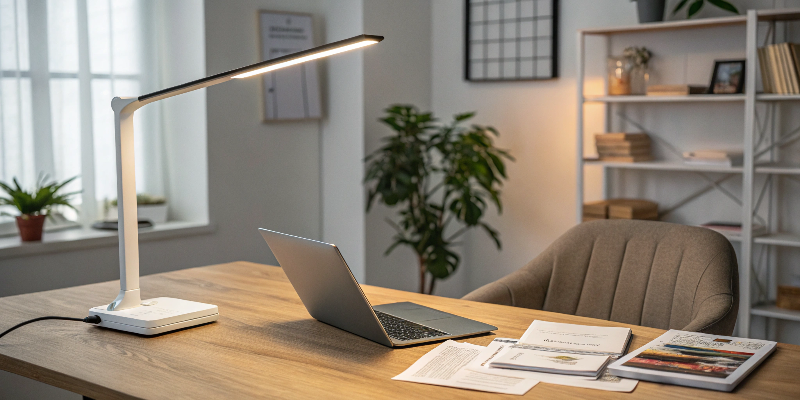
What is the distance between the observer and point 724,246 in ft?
6.89

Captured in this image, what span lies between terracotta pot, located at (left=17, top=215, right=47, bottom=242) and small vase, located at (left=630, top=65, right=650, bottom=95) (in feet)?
8.84

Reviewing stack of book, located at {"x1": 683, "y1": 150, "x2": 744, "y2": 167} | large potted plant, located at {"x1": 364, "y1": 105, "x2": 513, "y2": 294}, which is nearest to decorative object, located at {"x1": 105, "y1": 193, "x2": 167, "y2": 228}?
large potted plant, located at {"x1": 364, "y1": 105, "x2": 513, "y2": 294}

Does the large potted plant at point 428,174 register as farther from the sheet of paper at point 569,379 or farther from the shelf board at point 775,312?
the sheet of paper at point 569,379

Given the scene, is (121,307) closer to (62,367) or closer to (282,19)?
(62,367)

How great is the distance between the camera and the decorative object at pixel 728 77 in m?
3.29

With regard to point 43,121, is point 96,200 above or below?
below

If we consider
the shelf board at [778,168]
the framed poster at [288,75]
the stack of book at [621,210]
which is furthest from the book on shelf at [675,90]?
the framed poster at [288,75]

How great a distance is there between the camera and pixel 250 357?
1406mm

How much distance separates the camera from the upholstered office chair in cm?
205

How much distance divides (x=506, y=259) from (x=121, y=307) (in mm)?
2964

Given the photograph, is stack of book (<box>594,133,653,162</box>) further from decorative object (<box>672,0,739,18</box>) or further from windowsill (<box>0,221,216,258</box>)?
windowsill (<box>0,221,216,258</box>)

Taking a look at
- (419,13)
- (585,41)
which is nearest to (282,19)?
(419,13)

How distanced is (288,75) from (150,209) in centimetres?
101

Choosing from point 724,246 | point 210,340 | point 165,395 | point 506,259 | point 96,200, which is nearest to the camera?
point 165,395
